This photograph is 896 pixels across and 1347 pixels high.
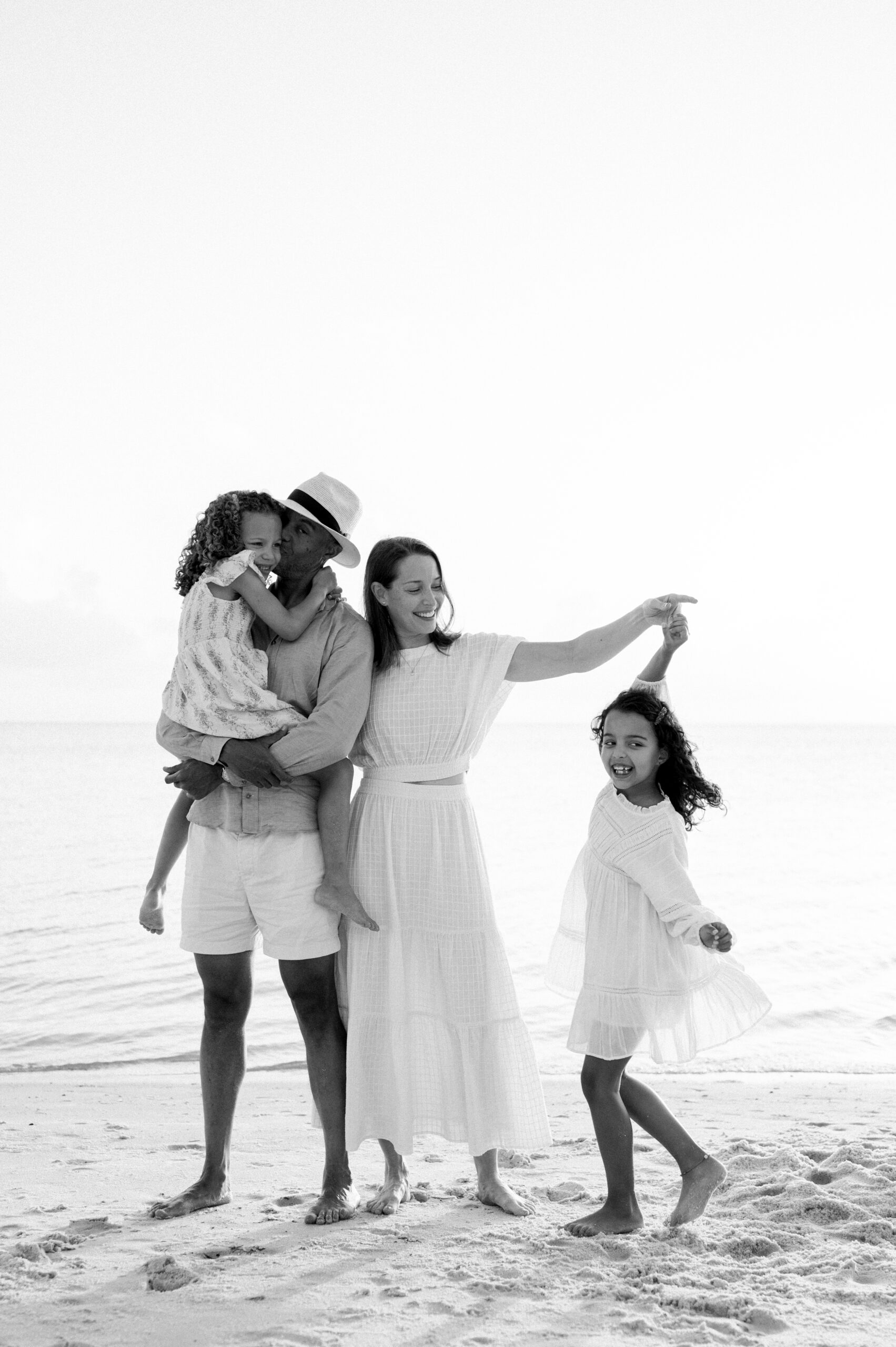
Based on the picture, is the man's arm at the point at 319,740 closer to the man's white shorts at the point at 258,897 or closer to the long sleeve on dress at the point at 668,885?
the man's white shorts at the point at 258,897

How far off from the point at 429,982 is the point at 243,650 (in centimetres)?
114

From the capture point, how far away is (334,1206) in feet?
10.6

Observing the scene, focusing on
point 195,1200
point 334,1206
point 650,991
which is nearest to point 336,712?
point 650,991

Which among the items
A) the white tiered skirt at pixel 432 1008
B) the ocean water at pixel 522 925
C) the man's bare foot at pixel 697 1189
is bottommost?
the ocean water at pixel 522 925

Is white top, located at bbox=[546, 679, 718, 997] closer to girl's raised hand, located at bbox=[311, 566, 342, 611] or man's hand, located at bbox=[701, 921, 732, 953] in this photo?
man's hand, located at bbox=[701, 921, 732, 953]

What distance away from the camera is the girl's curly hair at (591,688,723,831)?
3.26 metres

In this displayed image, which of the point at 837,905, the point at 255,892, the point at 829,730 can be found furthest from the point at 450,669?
the point at 829,730

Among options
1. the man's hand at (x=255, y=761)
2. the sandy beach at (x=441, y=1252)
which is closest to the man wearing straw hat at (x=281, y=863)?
the man's hand at (x=255, y=761)

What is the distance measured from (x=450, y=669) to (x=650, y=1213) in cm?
172

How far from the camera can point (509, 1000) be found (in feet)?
11.1

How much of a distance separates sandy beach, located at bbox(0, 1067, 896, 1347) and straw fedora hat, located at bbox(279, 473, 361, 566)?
6.65 ft

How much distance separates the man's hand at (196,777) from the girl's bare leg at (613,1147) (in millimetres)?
1340

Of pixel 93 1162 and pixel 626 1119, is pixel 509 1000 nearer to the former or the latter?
pixel 626 1119

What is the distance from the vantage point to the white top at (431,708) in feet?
11.2
